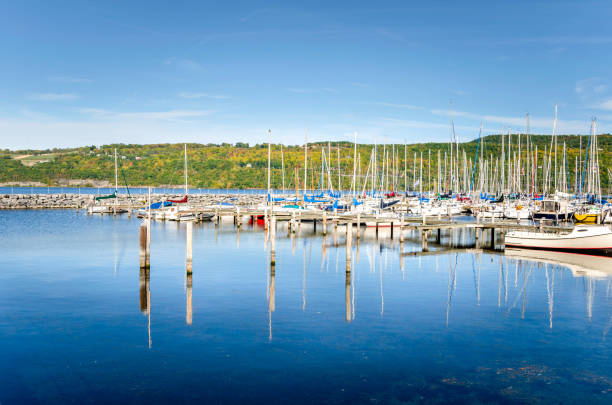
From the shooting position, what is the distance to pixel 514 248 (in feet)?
126

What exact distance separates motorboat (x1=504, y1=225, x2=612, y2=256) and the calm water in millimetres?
4234

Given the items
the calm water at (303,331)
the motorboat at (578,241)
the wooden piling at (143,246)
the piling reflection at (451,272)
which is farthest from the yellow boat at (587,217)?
the wooden piling at (143,246)

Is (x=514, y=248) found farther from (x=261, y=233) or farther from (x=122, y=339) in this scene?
(x=122, y=339)

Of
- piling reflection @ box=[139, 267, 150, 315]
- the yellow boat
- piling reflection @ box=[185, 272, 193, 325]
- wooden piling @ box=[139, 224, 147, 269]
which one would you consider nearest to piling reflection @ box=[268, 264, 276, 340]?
piling reflection @ box=[185, 272, 193, 325]

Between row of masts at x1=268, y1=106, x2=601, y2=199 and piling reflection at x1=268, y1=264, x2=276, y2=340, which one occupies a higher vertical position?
row of masts at x1=268, y1=106, x2=601, y2=199

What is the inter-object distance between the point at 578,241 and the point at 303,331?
2611 centimetres

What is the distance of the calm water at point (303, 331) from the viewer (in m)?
13.2

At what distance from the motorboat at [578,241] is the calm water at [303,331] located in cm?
423

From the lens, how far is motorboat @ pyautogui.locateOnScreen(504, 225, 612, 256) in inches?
1384

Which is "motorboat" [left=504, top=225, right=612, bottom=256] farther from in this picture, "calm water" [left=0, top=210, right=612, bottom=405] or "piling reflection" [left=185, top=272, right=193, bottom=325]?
"piling reflection" [left=185, top=272, right=193, bottom=325]

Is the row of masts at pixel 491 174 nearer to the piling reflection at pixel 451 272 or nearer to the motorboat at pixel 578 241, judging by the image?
the piling reflection at pixel 451 272

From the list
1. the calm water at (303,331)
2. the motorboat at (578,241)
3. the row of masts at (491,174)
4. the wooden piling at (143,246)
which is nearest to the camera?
the calm water at (303,331)

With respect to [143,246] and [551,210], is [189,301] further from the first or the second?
→ [551,210]

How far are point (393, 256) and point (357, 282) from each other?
9757 mm
